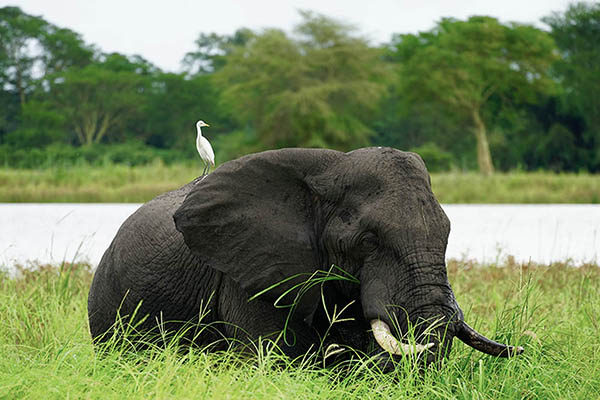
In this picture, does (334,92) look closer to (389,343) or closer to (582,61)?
(582,61)

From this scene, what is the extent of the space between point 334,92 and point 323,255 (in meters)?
40.7

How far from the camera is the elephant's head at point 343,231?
317cm

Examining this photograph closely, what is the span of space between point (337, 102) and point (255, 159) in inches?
1610

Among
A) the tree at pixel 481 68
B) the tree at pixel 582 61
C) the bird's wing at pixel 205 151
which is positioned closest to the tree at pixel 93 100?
the tree at pixel 481 68

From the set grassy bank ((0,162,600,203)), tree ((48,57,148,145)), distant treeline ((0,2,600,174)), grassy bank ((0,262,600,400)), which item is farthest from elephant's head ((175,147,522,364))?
tree ((48,57,148,145))

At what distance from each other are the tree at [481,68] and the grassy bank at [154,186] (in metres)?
11.5

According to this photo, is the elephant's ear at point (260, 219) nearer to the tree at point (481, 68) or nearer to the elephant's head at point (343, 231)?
the elephant's head at point (343, 231)

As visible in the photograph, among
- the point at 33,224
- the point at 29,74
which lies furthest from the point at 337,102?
the point at 33,224

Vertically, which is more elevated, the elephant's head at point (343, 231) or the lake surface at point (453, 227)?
the elephant's head at point (343, 231)

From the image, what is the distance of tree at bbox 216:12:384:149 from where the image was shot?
1682 inches

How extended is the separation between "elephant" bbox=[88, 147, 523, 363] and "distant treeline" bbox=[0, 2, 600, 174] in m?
33.6

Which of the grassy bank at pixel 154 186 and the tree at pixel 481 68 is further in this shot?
the tree at pixel 481 68

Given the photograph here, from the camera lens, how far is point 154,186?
23.9 metres

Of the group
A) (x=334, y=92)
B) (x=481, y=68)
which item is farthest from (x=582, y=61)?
(x=334, y=92)
